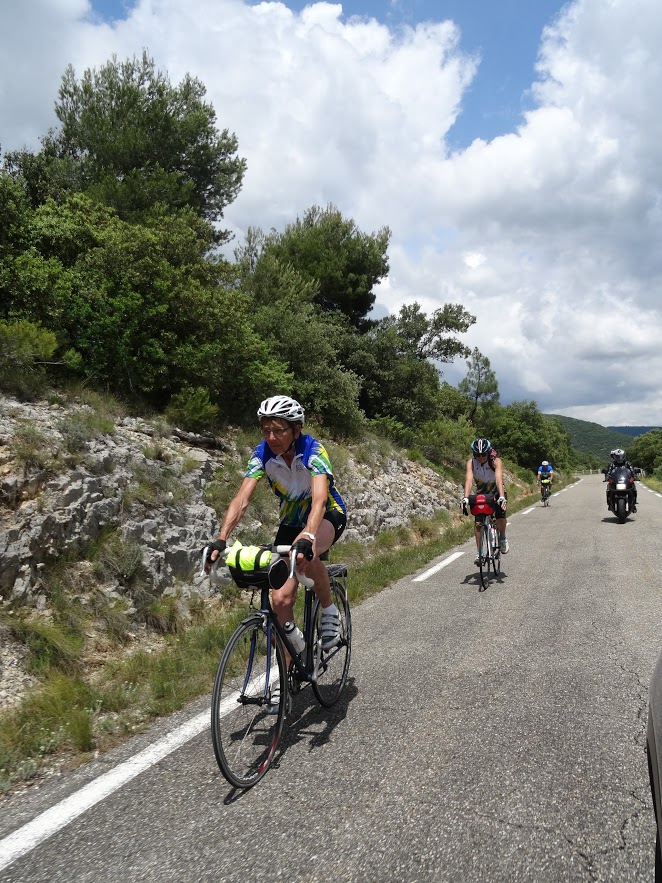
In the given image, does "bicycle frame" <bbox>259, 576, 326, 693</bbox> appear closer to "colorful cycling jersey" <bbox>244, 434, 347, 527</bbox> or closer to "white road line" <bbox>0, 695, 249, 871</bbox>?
"white road line" <bbox>0, 695, 249, 871</bbox>

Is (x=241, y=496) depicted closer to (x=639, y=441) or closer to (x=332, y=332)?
(x=332, y=332)

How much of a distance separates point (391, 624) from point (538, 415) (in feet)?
212

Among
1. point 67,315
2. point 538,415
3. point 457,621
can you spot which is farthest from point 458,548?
point 538,415

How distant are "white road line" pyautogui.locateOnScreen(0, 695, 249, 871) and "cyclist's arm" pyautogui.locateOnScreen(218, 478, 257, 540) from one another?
0.94m

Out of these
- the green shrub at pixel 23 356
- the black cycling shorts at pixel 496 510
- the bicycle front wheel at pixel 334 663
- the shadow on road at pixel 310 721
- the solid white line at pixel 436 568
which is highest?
the green shrub at pixel 23 356

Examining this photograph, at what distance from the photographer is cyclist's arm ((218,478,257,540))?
3422mm

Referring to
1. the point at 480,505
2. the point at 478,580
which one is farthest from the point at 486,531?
the point at 478,580

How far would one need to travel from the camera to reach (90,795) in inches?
113

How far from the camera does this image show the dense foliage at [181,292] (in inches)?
380

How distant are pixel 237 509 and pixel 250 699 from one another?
3.64 ft

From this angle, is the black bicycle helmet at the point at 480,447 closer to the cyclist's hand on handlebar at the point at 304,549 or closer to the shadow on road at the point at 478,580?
the shadow on road at the point at 478,580

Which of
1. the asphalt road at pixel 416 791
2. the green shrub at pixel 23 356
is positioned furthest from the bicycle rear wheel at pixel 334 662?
the green shrub at pixel 23 356

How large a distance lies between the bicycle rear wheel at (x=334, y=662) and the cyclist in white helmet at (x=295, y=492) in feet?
0.43

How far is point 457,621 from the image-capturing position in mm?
5980
